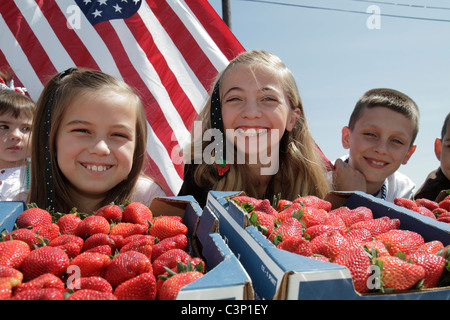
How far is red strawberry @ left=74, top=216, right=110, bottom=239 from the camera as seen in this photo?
5.46 feet

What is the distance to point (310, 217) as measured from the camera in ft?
5.53

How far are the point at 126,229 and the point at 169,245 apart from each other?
310 millimetres

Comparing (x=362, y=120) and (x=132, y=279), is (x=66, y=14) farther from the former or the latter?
(x=132, y=279)

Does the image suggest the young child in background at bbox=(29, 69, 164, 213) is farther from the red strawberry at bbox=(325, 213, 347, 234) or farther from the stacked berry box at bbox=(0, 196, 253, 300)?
the red strawberry at bbox=(325, 213, 347, 234)

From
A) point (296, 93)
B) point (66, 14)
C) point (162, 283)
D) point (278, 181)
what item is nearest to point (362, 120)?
point (296, 93)

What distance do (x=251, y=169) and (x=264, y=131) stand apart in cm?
43

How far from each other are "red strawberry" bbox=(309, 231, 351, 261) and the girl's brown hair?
1.54m

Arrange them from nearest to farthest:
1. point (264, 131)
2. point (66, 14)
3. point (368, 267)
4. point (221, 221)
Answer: point (368, 267), point (221, 221), point (264, 131), point (66, 14)

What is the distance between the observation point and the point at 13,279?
1.18m

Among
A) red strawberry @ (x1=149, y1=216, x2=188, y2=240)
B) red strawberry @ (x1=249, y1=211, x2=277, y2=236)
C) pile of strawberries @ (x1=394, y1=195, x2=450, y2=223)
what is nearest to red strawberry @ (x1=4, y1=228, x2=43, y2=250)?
red strawberry @ (x1=149, y1=216, x2=188, y2=240)

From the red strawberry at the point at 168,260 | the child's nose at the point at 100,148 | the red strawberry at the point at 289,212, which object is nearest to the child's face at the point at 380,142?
the red strawberry at the point at 289,212

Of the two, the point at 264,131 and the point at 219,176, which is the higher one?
the point at 264,131

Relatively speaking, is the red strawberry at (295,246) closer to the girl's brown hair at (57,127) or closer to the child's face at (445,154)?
the girl's brown hair at (57,127)

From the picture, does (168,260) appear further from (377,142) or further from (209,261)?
(377,142)
